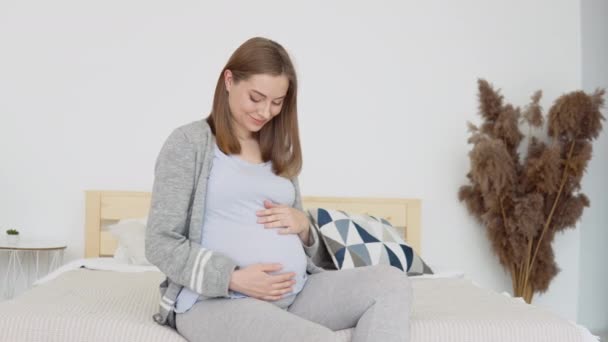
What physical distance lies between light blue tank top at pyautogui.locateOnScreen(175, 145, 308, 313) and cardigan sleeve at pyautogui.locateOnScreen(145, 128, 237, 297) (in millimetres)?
43

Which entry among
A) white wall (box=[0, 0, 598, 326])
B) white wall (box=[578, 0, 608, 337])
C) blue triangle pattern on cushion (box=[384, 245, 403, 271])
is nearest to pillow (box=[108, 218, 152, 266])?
white wall (box=[0, 0, 598, 326])

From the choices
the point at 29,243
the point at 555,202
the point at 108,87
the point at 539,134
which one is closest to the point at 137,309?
the point at 29,243

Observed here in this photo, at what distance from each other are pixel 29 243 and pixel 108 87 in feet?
2.69

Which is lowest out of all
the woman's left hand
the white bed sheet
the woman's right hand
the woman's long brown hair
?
the white bed sheet

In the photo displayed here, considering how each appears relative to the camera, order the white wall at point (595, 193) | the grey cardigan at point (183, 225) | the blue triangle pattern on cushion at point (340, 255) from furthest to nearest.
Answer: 1. the white wall at point (595, 193)
2. the blue triangle pattern on cushion at point (340, 255)
3. the grey cardigan at point (183, 225)

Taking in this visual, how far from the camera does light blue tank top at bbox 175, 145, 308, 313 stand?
1.42 metres

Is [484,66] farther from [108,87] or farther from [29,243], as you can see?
[29,243]

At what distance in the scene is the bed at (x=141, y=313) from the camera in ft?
4.73

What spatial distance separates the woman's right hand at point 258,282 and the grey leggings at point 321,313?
0.8 inches

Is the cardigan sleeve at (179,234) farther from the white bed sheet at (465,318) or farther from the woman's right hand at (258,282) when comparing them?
the white bed sheet at (465,318)

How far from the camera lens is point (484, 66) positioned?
345 cm

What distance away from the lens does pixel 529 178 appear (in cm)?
321

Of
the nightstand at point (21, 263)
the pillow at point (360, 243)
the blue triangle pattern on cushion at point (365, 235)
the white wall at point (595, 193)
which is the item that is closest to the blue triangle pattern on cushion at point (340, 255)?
the pillow at point (360, 243)

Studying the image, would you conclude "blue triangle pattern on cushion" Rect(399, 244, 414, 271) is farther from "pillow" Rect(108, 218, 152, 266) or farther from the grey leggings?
the grey leggings
